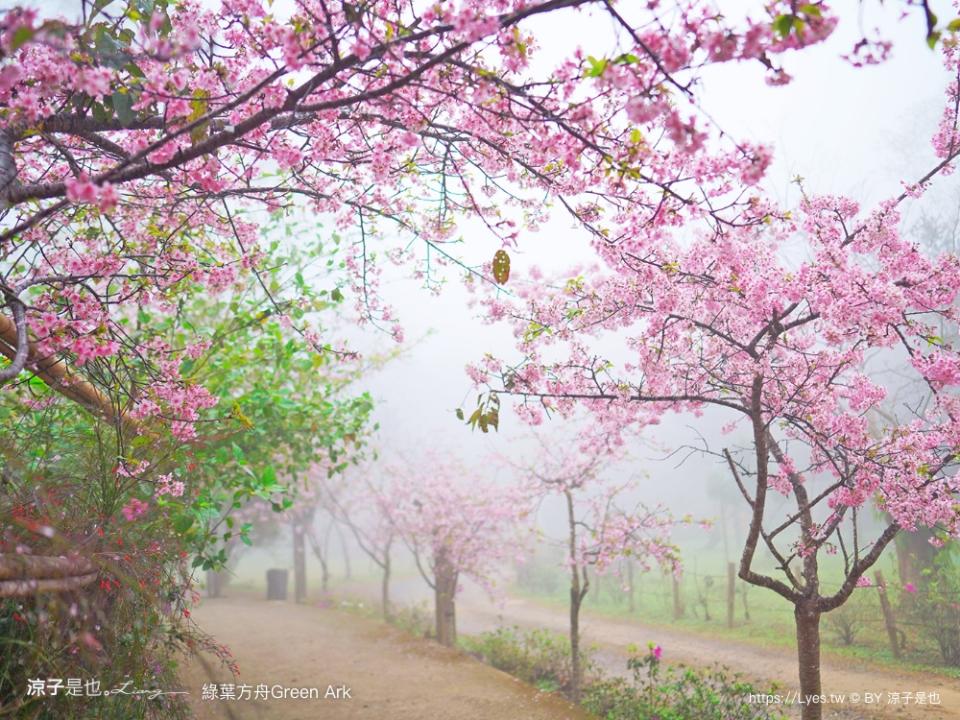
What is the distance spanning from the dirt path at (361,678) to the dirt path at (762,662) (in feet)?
9.18

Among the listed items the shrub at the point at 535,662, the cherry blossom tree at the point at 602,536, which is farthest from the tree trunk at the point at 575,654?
the shrub at the point at 535,662

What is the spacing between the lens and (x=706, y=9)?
1.66m

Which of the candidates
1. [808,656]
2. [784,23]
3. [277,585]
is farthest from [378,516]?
[784,23]

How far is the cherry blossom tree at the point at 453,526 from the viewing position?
966 centimetres

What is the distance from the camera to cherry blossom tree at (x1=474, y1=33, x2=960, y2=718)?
3043mm

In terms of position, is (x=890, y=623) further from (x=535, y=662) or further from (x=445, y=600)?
(x=445, y=600)

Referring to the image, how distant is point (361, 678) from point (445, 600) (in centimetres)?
316

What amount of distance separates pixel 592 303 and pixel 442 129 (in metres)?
1.77

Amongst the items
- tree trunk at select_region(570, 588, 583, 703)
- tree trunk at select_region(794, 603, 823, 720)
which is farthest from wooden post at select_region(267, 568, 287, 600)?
tree trunk at select_region(794, 603, 823, 720)

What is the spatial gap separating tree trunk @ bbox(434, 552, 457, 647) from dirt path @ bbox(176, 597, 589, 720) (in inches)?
28.1

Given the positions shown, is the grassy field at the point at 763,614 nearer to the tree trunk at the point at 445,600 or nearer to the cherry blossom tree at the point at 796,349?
the tree trunk at the point at 445,600

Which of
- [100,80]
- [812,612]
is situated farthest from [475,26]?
[812,612]

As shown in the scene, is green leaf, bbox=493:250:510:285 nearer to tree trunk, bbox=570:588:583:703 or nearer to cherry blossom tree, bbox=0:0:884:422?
cherry blossom tree, bbox=0:0:884:422

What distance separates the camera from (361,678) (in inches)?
245
